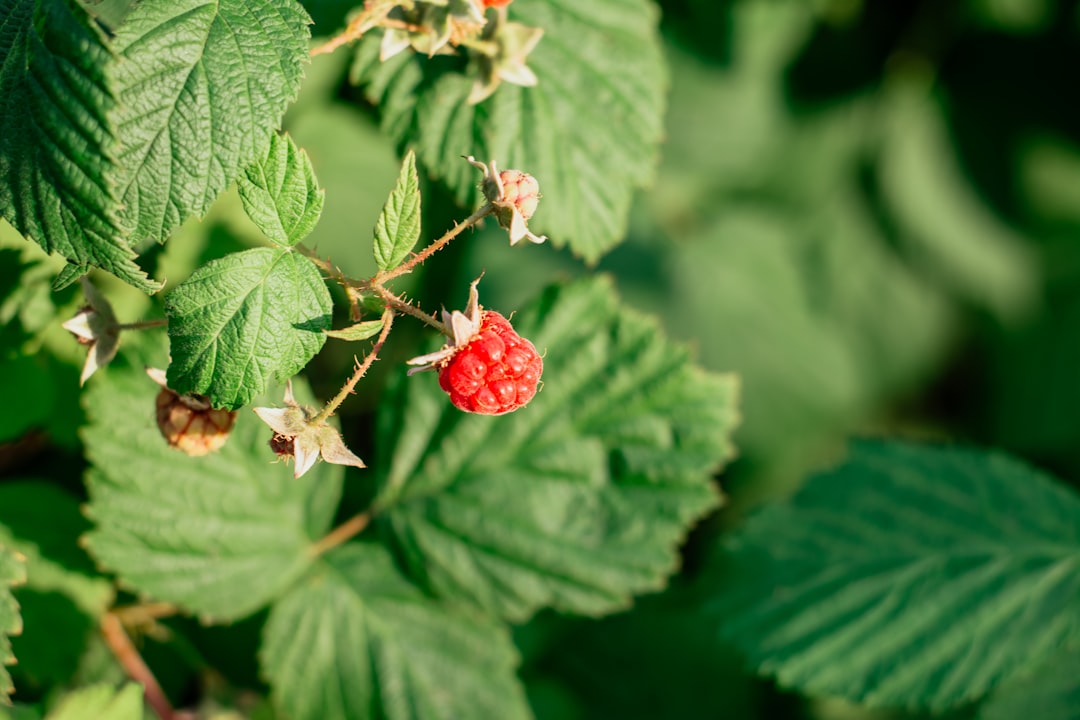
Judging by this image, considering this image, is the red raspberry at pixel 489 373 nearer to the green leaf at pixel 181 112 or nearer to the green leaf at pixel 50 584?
the green leaf at pixel 181 112

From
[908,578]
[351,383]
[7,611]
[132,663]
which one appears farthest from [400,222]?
[908,578]

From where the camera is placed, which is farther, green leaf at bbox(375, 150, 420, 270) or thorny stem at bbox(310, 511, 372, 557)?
thorny stem at bbox(310, 511, 372, 557)

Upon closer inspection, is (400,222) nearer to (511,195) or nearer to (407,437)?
(511,195)

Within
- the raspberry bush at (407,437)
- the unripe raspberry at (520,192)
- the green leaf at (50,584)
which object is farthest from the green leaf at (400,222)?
the green leaf at (50,584)

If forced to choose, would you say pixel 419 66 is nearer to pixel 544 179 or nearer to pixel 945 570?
pixel 544 179

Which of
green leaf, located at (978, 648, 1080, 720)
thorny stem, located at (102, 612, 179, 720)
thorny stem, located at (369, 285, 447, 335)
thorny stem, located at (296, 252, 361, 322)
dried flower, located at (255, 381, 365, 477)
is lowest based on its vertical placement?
thorny stem, located at (102, 612, 179, 720)

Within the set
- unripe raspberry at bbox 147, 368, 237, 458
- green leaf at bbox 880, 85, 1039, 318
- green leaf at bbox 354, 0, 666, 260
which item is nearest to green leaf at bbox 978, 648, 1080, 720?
green leaf at bbox 354, 0, 666, 260

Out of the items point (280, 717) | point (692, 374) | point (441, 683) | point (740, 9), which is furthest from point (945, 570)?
point (740, 9)

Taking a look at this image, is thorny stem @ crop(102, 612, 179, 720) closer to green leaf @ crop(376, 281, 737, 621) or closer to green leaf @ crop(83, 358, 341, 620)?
green leaf @ crop(83, 358, 341, 620)
